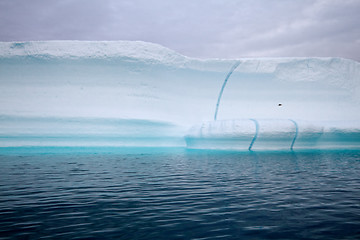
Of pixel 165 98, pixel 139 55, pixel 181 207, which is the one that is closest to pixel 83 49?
pixel 139 55

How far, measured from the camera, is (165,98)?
671 inches

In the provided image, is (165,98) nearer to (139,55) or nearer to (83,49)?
(139,55)

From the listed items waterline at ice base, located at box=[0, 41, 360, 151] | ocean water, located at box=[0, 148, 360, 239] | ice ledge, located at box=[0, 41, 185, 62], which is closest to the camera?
ocean water, located at box=[0, 148, 360, 239]

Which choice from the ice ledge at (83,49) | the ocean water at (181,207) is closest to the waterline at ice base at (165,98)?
the ice ledge at (83,49)

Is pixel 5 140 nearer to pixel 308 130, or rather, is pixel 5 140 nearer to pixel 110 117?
pixel 110 117

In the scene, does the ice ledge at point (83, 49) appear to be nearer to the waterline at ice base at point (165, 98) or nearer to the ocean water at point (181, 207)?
the waterline at ice base at point (165, 98)

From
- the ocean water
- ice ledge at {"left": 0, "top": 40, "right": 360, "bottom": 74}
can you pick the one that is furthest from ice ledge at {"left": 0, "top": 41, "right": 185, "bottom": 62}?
the ocean water

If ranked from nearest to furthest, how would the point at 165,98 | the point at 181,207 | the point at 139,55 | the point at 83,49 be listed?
the point at 181,207 < the point at 83,49 < the point at 139,55 < the point at 165,98

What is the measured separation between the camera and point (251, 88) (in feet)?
61.1

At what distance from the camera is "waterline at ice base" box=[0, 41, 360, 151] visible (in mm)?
13992

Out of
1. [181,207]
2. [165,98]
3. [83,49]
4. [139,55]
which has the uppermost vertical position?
[83,49]

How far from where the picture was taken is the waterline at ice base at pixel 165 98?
1399 cm

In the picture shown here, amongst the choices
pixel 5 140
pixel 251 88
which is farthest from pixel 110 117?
pixel 251 88

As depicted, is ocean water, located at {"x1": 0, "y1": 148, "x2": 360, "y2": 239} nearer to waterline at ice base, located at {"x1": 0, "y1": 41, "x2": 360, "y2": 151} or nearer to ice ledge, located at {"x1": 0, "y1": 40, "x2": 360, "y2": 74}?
waterline at ice base, located at {"x1": 0, "y1": 41, "x2": 360, "y2": 151}
